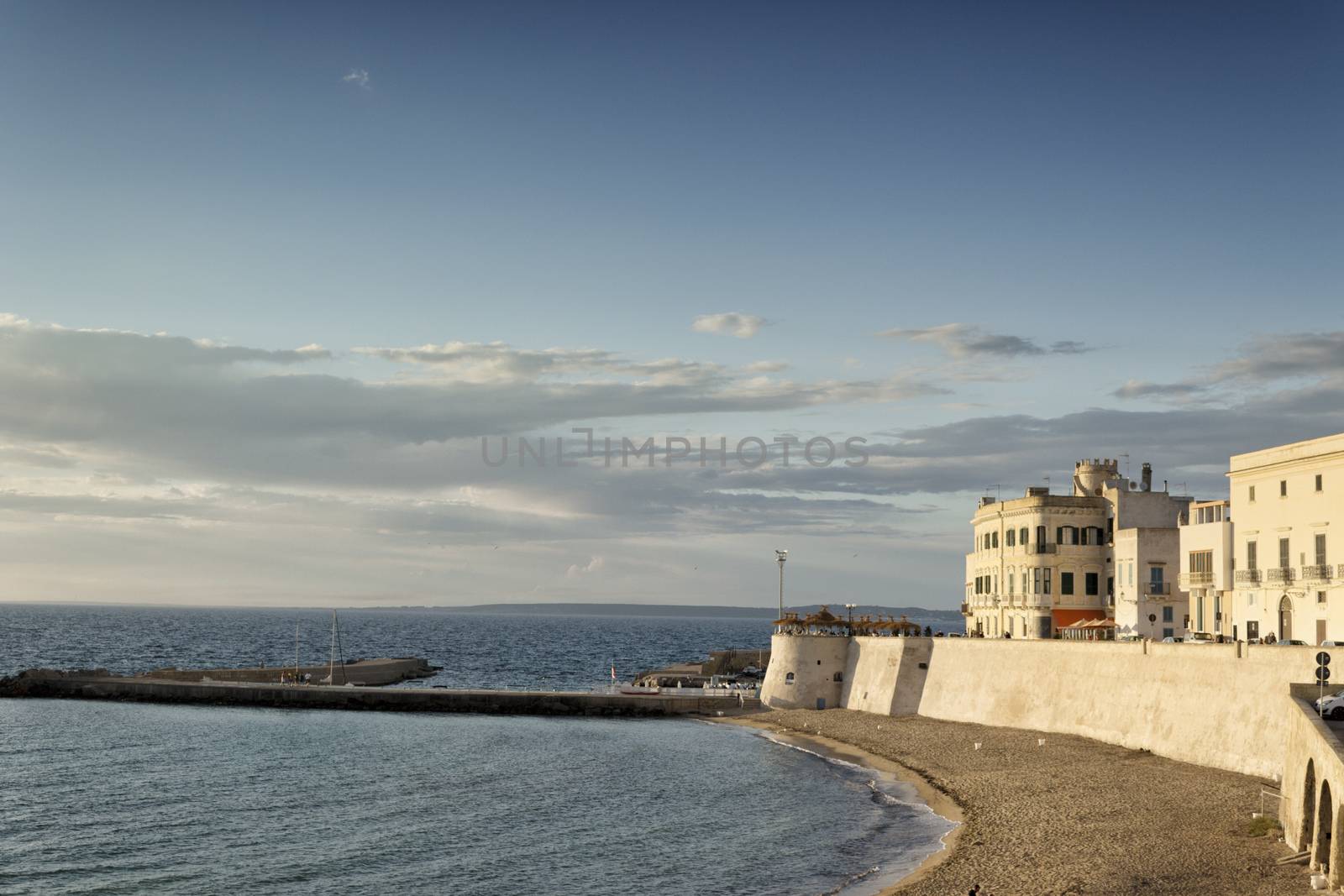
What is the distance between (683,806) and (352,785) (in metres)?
17.2

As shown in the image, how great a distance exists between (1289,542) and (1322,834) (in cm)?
2767

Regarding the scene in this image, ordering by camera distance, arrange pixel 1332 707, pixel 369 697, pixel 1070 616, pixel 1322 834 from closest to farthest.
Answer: pixel 1322 834
pixel 1332 707
pixel 1070 616
pixel 369 697

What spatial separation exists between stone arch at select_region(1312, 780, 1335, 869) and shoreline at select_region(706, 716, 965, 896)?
11547mm

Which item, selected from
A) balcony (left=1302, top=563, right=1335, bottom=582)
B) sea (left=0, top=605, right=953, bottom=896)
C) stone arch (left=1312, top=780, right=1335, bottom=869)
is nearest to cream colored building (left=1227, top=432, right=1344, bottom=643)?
balcony (left=1302, top=563, right=1335, bottom=582)

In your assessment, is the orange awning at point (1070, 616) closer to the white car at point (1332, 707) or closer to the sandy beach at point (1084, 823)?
the sandy beach at point (1084, 823)

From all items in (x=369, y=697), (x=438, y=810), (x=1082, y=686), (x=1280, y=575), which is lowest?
(x=438, y=810)

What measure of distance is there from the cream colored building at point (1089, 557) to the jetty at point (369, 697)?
2055 centimetres

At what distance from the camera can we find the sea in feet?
138

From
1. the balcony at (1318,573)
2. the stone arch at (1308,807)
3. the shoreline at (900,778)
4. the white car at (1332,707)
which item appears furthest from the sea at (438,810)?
the balcony at (1318,573)

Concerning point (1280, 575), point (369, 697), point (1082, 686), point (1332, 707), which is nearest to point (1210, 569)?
point (1280, 575)

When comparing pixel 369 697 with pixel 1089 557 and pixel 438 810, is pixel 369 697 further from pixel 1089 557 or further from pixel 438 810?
pixel 1089 557

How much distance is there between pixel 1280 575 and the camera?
58.0 m

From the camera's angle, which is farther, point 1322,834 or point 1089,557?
point 1089,557

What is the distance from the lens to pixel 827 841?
46844 millimetres
